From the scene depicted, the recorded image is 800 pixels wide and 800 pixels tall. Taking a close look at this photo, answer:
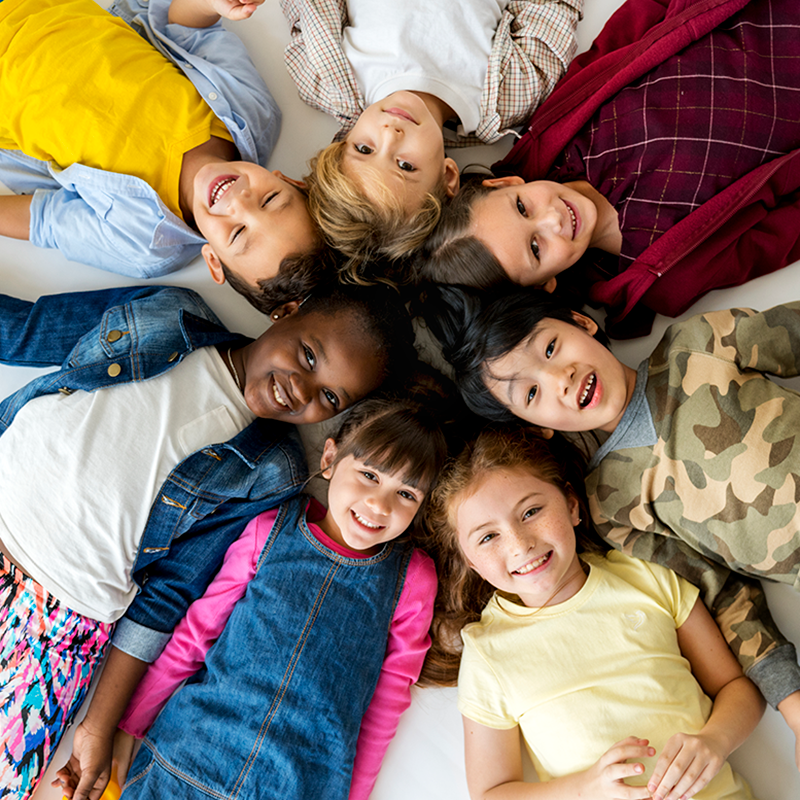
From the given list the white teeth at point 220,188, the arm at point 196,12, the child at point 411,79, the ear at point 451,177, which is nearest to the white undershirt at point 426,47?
the child at point 411,79

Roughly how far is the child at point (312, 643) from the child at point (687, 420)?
0.76 feet

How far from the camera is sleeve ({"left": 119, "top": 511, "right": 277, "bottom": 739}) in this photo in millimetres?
1185

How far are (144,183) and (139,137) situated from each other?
0.33 ft

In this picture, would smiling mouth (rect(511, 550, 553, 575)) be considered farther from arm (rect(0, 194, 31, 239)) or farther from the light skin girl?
arm (rect(0, 194, 31, 239))

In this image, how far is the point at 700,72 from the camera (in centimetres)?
112

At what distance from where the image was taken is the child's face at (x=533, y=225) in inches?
43.8

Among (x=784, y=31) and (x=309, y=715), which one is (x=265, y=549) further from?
(x=784, y=31)

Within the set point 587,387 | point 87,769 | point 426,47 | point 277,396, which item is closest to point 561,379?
point 587,387

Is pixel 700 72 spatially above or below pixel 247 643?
above

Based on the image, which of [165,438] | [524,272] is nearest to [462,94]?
[524,272]

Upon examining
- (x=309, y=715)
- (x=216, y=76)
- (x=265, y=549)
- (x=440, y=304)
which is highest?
(x=216, y=76)

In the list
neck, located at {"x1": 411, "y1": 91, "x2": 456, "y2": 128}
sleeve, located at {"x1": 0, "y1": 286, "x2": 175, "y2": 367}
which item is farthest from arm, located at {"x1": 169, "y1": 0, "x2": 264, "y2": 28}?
sleeve, located at {"x1": 0, "y1": 286, "x2": 175, "y2": 367}

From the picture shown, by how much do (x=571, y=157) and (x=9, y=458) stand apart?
1.20 m

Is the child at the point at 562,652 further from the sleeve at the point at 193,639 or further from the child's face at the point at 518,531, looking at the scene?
the sleeve at the point at 193,639
